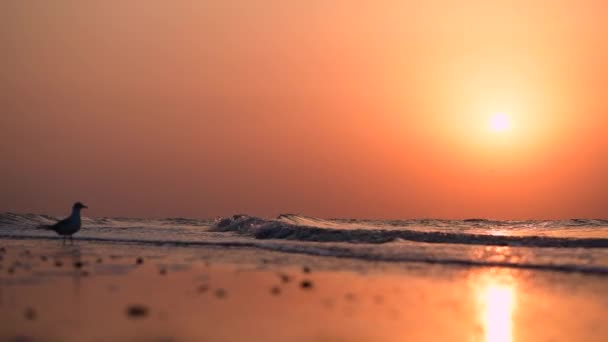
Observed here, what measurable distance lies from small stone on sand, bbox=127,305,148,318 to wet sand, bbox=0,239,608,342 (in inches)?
0.6

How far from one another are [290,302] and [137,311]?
259 cm

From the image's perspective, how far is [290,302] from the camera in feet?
40.3

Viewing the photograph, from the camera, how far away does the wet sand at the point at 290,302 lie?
973 cm

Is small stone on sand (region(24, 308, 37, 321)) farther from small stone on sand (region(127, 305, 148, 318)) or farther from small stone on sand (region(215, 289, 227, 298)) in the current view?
small stone on sand (region(215, 289, 227, 298))

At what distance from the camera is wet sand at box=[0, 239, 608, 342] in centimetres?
973

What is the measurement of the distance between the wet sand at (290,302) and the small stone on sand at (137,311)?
0.6 inches

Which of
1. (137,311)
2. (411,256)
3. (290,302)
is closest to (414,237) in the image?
(411,256)

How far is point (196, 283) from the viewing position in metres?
14.5

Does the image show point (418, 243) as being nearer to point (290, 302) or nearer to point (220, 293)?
point (220, 293)

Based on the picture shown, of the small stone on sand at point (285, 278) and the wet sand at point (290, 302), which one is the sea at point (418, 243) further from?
the small stone on sand at point (285, 278)

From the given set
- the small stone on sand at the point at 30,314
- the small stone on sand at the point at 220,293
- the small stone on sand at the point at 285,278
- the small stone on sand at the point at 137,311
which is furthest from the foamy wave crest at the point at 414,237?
the small stone on sand at the point at 30,314

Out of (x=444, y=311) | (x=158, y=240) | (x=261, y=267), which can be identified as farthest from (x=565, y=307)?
(x=158, y=240)

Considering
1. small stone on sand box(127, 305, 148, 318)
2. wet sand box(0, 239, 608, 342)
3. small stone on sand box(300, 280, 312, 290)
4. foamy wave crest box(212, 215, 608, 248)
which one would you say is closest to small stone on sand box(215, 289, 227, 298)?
wet sand box(0, 239, 608, 342)

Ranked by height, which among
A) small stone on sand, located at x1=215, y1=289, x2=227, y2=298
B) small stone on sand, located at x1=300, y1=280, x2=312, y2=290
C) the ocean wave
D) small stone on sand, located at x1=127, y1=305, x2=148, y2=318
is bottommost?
small stone on sand, located at x1=127, y1=305, x2=148, y2=318
